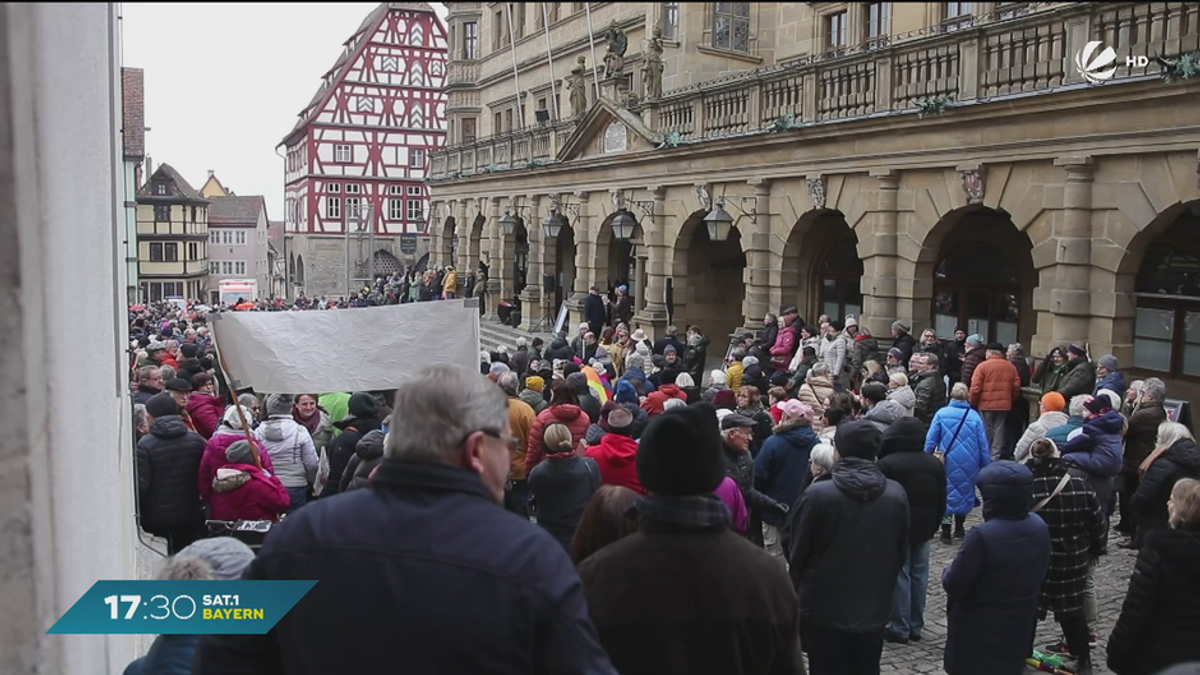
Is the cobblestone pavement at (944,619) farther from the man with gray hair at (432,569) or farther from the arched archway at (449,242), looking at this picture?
the arched archway at (449,242)

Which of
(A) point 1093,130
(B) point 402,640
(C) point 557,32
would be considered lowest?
(B) point 402,640

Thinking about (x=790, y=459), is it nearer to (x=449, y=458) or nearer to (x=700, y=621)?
(x=700, y=621)

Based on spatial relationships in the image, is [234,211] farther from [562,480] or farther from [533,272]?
[562,480]

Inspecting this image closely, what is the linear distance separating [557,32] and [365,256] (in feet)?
116

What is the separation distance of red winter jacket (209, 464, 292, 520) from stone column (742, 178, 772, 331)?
13281mm

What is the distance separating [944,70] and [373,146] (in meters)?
53.4

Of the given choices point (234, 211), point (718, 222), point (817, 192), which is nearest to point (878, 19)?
point (817, 192)

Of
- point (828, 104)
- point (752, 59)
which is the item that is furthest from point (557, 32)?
point (828, 104)

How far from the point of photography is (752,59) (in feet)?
82.1

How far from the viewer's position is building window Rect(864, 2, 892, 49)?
1997 centimetres

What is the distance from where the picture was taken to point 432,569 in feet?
7.23

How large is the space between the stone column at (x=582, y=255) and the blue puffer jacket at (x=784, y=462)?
1844 centimetres

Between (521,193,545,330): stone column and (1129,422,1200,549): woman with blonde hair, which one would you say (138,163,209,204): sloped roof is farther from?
(1129,422,1200,549): woman with blonde hair

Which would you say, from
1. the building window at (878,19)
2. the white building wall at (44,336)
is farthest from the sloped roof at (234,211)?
the white building wall at (44,336)
